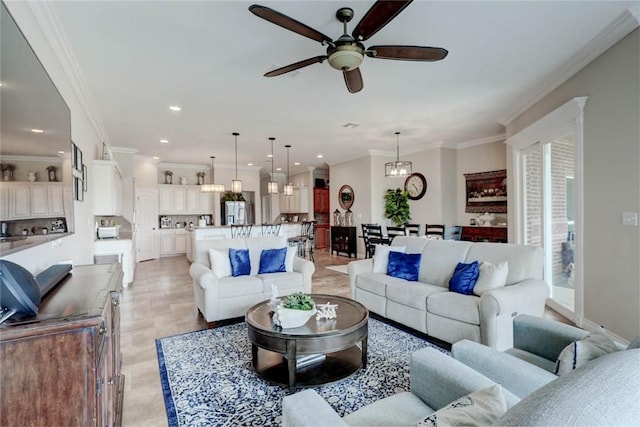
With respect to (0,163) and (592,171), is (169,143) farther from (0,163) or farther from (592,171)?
(592,171)

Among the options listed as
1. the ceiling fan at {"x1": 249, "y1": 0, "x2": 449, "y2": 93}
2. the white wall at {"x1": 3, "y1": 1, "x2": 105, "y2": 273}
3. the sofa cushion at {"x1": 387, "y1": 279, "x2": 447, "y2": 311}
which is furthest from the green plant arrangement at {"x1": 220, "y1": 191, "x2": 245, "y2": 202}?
the ceiling fan at {"x1": 249, "y1": 0, "x2": 449, "y2": 93}

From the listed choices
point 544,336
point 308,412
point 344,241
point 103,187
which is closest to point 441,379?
point 308,412

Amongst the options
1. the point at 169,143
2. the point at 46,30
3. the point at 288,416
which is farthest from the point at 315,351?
the point at 169,143

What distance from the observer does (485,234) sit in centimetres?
664

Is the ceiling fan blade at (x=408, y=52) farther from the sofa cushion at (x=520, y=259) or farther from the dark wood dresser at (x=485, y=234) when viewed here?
the dark wood dresser at (x=485, y=234)

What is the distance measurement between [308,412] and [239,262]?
3.06 m

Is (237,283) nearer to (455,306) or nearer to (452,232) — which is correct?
(455,306)

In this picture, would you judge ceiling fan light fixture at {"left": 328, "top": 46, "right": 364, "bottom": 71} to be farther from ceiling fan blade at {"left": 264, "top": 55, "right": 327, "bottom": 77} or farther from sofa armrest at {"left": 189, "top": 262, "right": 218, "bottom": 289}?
sofa armrest at {"left": 189, "top": 262, "right": 218, "bottom": 289}

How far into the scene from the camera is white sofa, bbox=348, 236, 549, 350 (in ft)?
8.73

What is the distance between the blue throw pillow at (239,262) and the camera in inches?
158

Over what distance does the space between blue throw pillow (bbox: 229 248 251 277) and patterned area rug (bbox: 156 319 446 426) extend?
873 mm

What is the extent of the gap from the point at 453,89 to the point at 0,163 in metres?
4.44

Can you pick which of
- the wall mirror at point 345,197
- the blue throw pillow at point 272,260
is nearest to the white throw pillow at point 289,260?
the blue throw pillow at point 272,260

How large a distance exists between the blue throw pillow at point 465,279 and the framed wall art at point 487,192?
13.7 ft
